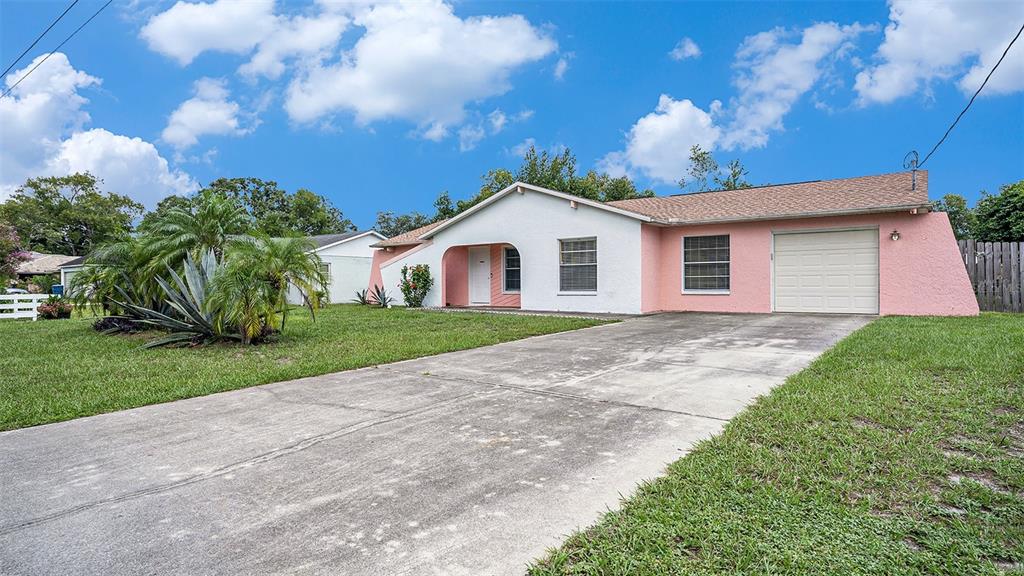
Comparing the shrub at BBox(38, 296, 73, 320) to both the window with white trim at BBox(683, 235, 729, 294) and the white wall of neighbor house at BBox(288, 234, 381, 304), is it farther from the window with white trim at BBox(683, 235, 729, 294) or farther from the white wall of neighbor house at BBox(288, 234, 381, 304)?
the window with white trim at BBox(683, 235, 729, 294)

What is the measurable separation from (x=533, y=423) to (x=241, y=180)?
4892cm

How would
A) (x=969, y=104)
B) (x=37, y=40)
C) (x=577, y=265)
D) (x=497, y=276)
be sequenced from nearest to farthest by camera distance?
(x=37, y=40)
(x=969, y=104)
(x=577, y=265)
(x=497, y=276)

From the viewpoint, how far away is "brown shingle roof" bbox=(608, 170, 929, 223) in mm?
12586

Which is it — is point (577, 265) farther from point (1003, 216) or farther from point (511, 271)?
point (1003, 216)

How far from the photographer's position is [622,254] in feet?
48.2

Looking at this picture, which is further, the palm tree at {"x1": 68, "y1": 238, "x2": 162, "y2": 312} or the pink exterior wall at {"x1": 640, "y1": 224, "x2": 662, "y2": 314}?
the pink exterior wall at {"x1": 640, "y1": 224, "x2": 662, "y2": 314}

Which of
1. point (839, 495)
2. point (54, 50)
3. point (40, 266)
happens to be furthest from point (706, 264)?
point (40, 266)

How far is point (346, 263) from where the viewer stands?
24.6 metres

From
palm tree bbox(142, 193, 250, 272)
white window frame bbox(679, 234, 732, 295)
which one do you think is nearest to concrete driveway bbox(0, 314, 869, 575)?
palm tree bbox(142, 193, 250, 272)

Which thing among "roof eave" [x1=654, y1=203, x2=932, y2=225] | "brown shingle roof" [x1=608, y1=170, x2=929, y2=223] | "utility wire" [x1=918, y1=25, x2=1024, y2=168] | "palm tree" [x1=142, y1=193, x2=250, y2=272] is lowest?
"palm tree" [x1=142, y1=193, x2=250, y2=272]

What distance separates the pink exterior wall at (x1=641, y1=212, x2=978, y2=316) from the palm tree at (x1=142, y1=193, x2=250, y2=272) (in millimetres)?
9889

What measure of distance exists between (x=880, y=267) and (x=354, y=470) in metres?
13.6

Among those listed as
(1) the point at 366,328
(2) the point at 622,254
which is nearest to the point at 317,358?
(1) the point at 366,328

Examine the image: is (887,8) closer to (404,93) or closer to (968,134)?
(968,134)
